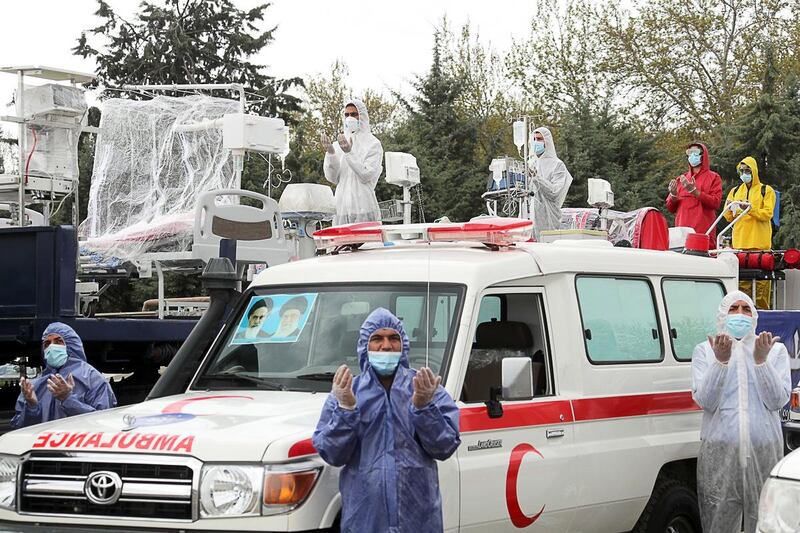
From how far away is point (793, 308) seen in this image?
49.4 ft

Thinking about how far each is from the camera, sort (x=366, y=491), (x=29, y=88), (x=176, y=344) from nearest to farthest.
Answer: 1. (x=366, y=491)
2. (x=29, y=88)
3. (x=176, y=344)

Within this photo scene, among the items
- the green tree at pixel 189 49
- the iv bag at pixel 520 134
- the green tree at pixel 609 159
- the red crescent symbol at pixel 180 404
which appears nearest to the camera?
the red crescent symbol at pixel 180 404

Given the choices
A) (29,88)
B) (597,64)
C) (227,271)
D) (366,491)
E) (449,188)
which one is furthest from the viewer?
(597,64)

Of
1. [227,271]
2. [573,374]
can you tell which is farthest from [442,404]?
[227,271]

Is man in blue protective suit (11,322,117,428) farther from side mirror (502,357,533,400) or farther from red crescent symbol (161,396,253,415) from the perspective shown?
side mirror (502,357,533,400)

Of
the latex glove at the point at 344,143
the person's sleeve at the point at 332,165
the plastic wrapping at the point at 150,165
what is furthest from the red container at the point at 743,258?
the plastic wrapping at the point at 150,165

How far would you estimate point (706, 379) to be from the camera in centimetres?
711

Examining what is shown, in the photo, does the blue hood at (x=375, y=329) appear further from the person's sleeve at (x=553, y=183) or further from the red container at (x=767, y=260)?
the red container at (x=767, y=260)

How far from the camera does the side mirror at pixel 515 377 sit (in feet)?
19.0

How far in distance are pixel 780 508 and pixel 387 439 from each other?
5.33 ft

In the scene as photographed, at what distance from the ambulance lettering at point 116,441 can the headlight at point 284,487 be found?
0.40m

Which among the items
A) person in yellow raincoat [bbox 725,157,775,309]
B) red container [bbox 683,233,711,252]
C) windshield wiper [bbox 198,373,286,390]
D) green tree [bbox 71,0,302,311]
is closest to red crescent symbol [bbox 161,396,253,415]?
windshield wiper [bbox 198,373,286,390]

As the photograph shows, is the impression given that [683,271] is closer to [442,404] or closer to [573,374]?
[573,374]

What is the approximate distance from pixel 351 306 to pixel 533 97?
124 ft
